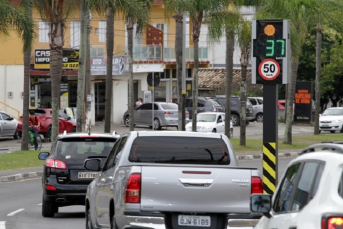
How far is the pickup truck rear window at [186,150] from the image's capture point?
10.9 metres

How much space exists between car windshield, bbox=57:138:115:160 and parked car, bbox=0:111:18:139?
27963 mm

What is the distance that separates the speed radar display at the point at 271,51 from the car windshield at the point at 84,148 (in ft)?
10.3

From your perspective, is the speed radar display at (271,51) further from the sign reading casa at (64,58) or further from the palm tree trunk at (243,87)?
the sign reading casa at (64,58)

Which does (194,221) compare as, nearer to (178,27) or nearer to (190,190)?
(190,190)

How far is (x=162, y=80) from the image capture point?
60.7m

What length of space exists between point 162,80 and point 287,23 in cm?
4622

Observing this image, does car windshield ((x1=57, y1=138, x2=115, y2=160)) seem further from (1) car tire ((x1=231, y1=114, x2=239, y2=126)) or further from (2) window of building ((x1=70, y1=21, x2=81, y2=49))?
(1) car tire ((x1=231, y1=114, x2=239, y2=126))

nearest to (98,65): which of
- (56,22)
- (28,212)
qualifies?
(56,22)

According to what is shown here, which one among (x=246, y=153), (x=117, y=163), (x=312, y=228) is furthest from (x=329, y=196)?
(x=246, y=153)

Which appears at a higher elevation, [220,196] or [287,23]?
[287,23]

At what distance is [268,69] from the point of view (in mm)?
14602

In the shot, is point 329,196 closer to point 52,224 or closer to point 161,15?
point 52,224

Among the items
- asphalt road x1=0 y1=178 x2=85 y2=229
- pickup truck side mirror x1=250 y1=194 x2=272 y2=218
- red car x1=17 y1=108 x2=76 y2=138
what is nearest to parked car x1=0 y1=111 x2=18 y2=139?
red car x1=17 y1=108 x2=76 y2=138

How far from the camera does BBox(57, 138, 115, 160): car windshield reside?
1588cm
